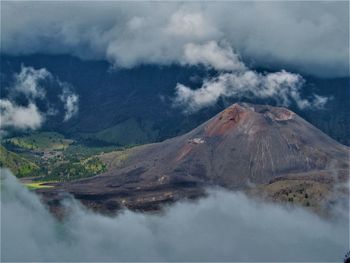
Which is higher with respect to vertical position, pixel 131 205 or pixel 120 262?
pixel 131 205

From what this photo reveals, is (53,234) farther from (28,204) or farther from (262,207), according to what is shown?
(262,207)

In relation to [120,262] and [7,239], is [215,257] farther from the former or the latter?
[7,239]

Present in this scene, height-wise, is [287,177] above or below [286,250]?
above

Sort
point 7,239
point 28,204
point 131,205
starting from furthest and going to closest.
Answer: point 131,205, point 28,204, point 7,239

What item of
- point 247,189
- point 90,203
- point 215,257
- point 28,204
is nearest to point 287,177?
point 247,189

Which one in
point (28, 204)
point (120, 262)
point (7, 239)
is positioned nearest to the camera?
point (7, 239)

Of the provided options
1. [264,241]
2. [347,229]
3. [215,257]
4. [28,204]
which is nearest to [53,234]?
[28,204]

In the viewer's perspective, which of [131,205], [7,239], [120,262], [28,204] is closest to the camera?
[7,239]

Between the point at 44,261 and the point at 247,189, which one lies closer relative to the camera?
the point at 44,261
